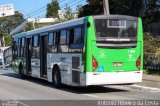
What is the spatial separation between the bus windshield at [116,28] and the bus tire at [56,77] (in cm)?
381

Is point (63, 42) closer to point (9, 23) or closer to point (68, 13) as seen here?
point (68, 13)

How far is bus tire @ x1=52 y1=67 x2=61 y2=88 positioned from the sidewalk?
3.84 m

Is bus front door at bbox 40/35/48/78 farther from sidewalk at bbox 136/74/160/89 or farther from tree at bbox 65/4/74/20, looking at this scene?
tree at bbox 65/4/74/20

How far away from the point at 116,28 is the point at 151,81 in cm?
509

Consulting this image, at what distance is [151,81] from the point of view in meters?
22.1

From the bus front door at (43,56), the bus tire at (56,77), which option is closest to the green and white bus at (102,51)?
the bus tire at (56,77)

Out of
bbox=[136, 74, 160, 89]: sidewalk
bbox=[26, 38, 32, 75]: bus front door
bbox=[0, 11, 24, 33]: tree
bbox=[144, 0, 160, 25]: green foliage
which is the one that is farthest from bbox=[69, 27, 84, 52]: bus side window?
bbox=[0, 11, 24, 33]: tree

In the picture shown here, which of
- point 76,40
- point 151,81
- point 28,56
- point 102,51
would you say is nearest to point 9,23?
point 28,56

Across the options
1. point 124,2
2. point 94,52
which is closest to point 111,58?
point 94,52

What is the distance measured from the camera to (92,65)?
17469 mm

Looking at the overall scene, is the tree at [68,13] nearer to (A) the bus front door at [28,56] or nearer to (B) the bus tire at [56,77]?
(A) the bus front door at [28,56]

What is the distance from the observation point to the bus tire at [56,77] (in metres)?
20.7

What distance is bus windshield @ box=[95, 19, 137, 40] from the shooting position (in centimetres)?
1781

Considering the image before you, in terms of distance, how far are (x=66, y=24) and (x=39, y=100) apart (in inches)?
189
